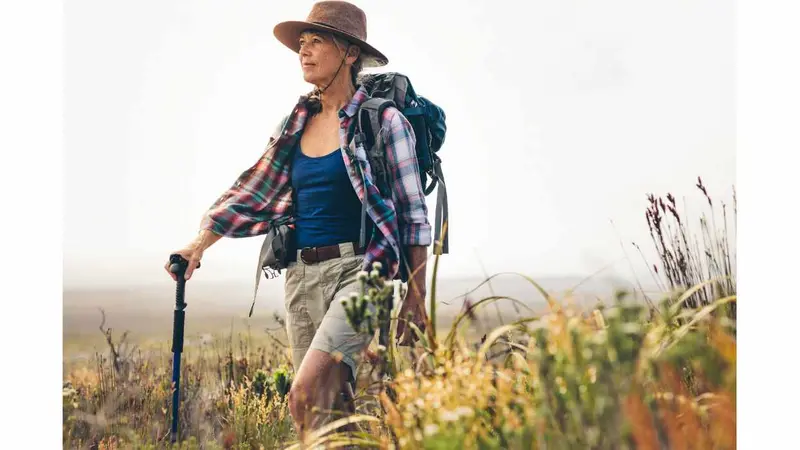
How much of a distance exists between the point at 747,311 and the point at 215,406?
2554 mm

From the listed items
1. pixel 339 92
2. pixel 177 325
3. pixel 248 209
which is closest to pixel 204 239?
pixel 248 209

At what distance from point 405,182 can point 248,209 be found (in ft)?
2.53

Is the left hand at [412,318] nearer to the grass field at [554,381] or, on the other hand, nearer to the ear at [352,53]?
the grass field at [554,381]

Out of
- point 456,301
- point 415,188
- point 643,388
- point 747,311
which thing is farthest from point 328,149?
point 747,311

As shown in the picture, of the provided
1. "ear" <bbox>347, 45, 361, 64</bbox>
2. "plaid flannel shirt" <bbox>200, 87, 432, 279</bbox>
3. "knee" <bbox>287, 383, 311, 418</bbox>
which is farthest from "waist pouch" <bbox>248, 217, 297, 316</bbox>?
"ear" <bbox>347, 45, 361, 64</bbox>

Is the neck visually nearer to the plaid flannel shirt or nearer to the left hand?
the plaid flannel shirt

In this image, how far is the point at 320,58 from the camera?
11.7ft

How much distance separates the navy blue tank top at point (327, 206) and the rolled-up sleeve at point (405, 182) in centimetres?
15

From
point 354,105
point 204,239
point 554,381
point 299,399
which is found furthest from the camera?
point 204,239

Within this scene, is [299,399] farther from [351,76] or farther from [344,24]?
[344,24]

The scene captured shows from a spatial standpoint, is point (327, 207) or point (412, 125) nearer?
point (327, 207)

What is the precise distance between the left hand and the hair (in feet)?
3.07

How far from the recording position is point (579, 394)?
2592 millimetres

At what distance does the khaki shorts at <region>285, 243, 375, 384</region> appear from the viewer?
3234mm
